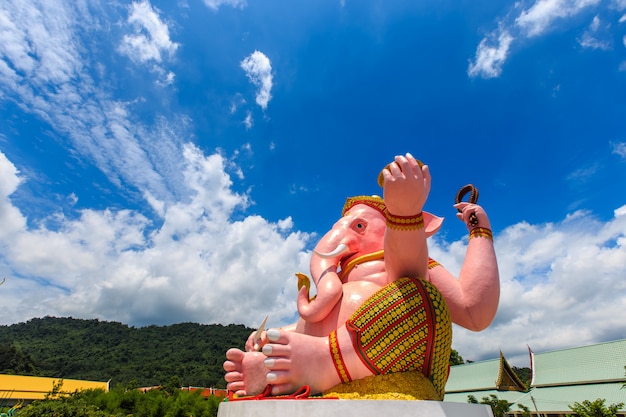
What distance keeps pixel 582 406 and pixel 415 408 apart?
670 inches

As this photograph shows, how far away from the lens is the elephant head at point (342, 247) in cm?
384

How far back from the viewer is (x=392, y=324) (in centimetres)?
328

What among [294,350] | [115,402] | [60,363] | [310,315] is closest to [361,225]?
[310,315]

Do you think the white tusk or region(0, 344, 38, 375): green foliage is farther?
region(0, 344, 38, 375): green foliage

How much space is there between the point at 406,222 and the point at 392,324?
2.94 feet

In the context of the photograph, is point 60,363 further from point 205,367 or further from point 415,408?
point 415,408

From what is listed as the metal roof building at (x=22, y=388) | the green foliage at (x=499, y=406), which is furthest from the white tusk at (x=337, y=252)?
the metal roof building at (x=22, y=388)

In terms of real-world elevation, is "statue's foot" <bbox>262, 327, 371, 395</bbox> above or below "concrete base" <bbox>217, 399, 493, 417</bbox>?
above

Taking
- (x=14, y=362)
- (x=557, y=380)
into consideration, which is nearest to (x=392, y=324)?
(x=557, y=380)

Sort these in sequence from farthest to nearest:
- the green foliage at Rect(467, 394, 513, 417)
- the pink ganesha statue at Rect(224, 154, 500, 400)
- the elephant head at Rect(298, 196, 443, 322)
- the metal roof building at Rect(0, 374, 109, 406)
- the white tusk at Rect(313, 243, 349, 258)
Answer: the metal roof building at Rect(0, 374, 109, 406) → the green foliage at Rect(467, 394, 513, 417) → the white tusk at Rect(313, 243, 349, 258) → the elephant head at Rect(298, 196, 443, 322) → the pink ganesha statue at Rect(224, 154, 500, 400)

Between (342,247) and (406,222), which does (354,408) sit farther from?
(342,247)

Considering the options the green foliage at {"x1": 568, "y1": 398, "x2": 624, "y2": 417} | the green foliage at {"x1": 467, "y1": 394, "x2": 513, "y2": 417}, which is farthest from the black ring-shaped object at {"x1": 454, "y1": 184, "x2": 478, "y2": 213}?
the green foliage at {"x1": 467, "y1": 394, "x2": 513, "y2": 417}

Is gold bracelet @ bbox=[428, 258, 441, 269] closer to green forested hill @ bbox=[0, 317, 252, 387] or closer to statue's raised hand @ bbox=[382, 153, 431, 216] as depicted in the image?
statue's raised hand @ bbox=[382, 153, 431, 216]

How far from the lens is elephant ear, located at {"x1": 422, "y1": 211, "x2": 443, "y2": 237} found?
4.77m
